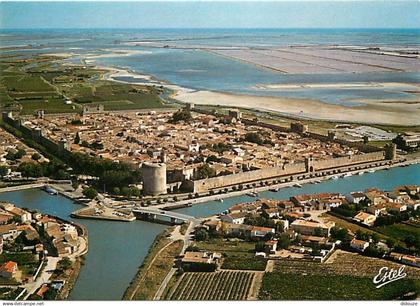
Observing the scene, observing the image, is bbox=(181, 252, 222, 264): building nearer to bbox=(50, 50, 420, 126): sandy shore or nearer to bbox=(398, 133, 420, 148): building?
bbox=(398, 133, 420, 148): building

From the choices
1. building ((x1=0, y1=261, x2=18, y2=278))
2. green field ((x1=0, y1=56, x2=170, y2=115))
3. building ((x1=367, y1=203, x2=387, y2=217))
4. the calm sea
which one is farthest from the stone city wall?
green field ((x1=0, y1=56, x2=170, y2=115))

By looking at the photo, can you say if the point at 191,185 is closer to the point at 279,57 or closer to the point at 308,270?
the point at 308,270

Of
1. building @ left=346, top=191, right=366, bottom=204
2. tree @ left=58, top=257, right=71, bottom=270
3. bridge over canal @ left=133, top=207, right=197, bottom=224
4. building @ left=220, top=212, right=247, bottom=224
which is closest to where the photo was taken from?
tree @ left=58, top=257, right=71, bottom=270

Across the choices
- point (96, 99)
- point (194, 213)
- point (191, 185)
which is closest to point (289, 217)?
point (194, 213)

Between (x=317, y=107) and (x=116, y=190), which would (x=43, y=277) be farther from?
(x=317, y=107)

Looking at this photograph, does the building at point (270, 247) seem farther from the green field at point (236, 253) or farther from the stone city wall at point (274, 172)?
the stone city wall at point (274, 172)

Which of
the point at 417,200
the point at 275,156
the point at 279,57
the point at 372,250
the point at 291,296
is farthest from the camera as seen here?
the point at 279,57
